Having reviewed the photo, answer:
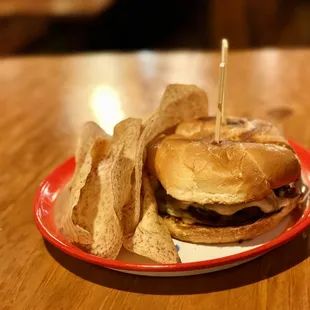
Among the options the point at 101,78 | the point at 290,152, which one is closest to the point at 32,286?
the point at 290,152

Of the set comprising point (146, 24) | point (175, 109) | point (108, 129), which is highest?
point (175, 109)

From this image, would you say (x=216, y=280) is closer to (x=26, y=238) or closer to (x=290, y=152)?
(x=290, y=152)

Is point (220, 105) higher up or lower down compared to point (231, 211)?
higher up

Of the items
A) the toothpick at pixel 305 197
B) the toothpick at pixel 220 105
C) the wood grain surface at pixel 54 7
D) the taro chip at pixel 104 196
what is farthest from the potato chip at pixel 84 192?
the wood grain surface at pixel 54 7

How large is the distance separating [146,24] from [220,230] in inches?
170

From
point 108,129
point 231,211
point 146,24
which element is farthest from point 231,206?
point 146,24

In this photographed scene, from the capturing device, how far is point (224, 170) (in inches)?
39.1

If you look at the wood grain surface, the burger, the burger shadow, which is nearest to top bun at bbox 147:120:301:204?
the burger

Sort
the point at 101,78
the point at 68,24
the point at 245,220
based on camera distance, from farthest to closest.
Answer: the point at 68,24
the point at 101,78
the point at 245,220

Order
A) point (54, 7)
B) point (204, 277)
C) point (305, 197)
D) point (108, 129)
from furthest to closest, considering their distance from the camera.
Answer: point (54, 7) < point (108, 129) < point (305, 197) < point (204, 277)

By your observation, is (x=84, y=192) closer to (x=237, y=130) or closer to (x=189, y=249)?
(x=189, y=249)

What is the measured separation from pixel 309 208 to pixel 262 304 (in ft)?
0.86

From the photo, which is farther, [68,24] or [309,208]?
[68,24]

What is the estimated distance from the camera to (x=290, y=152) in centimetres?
104
